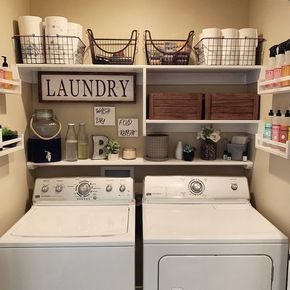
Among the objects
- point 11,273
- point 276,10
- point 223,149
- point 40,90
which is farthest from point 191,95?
point 11,273

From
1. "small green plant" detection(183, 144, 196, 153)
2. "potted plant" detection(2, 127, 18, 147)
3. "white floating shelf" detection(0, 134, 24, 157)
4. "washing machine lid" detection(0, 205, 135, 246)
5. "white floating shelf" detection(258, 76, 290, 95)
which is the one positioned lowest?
"washing machine lid" detection(0, 205, 135, 246)

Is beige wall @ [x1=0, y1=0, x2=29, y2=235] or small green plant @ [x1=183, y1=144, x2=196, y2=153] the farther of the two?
small green plant @ [x1=183, y1=144, x2=196, y2=153]

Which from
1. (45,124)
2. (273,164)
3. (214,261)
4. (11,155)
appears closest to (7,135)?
(11,155)

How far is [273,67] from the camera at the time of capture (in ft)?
5.50

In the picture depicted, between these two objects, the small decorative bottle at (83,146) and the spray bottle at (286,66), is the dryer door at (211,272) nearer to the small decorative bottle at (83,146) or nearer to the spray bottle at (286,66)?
the spray bottle at (286,66)

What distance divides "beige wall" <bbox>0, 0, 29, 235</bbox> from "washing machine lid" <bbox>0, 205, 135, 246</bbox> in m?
0.12

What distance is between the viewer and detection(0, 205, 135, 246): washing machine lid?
1571 millimetres

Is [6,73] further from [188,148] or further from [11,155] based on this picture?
[188,148]

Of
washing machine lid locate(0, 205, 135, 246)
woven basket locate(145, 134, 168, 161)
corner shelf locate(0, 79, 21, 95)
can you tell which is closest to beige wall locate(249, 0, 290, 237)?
woven basket locate(145, 134, 168, 161)

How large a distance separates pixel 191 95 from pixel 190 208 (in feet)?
2.51

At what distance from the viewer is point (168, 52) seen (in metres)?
2.12

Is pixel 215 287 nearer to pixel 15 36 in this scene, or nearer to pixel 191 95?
pixel 191 95

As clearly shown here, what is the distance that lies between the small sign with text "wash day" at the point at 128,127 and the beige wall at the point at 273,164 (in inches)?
35.6

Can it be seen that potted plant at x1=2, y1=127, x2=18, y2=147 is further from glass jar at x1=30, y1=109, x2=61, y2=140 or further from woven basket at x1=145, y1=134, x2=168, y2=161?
woven basket at x1=145, y1=134, x2=168, y2=161
